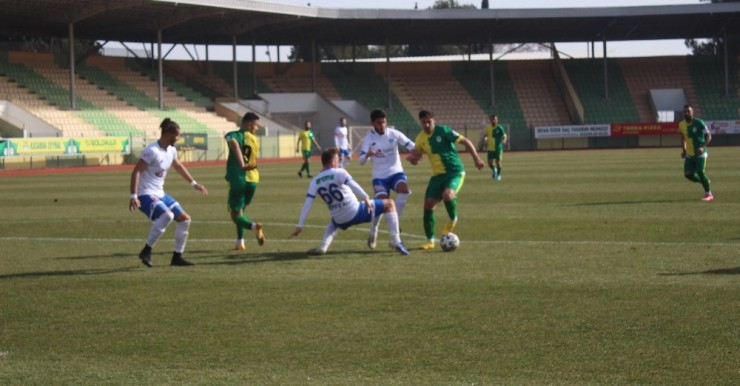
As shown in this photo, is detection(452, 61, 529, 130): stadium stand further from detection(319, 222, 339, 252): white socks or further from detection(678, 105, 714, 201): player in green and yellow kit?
detection(319, 222, 339, 252): white socks

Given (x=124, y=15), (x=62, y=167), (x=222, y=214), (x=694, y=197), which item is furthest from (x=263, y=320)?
(x=124, y=15)

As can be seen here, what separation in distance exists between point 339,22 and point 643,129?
66.1 feet

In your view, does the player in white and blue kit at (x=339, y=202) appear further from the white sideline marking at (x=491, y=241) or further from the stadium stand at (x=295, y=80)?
the stadium stand at (x=295, y=80)

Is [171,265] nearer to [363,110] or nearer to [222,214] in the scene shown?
[222,214]

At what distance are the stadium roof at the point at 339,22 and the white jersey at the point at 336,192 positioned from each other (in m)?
41.9

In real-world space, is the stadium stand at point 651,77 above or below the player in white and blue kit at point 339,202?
above

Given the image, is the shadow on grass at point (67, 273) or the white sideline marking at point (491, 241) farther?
the white sideline marking at point (491, 241)

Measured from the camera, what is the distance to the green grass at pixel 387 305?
744 centimetres

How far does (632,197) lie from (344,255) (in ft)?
35.2

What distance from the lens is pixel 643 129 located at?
228 feet

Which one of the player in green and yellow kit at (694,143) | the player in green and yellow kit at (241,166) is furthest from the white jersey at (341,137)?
the player in green and yellow kit at (241,166)

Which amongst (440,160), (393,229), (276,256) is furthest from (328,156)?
(440,160)

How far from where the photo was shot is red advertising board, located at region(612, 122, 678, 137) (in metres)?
69.0

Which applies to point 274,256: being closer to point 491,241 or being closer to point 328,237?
point 328,237
